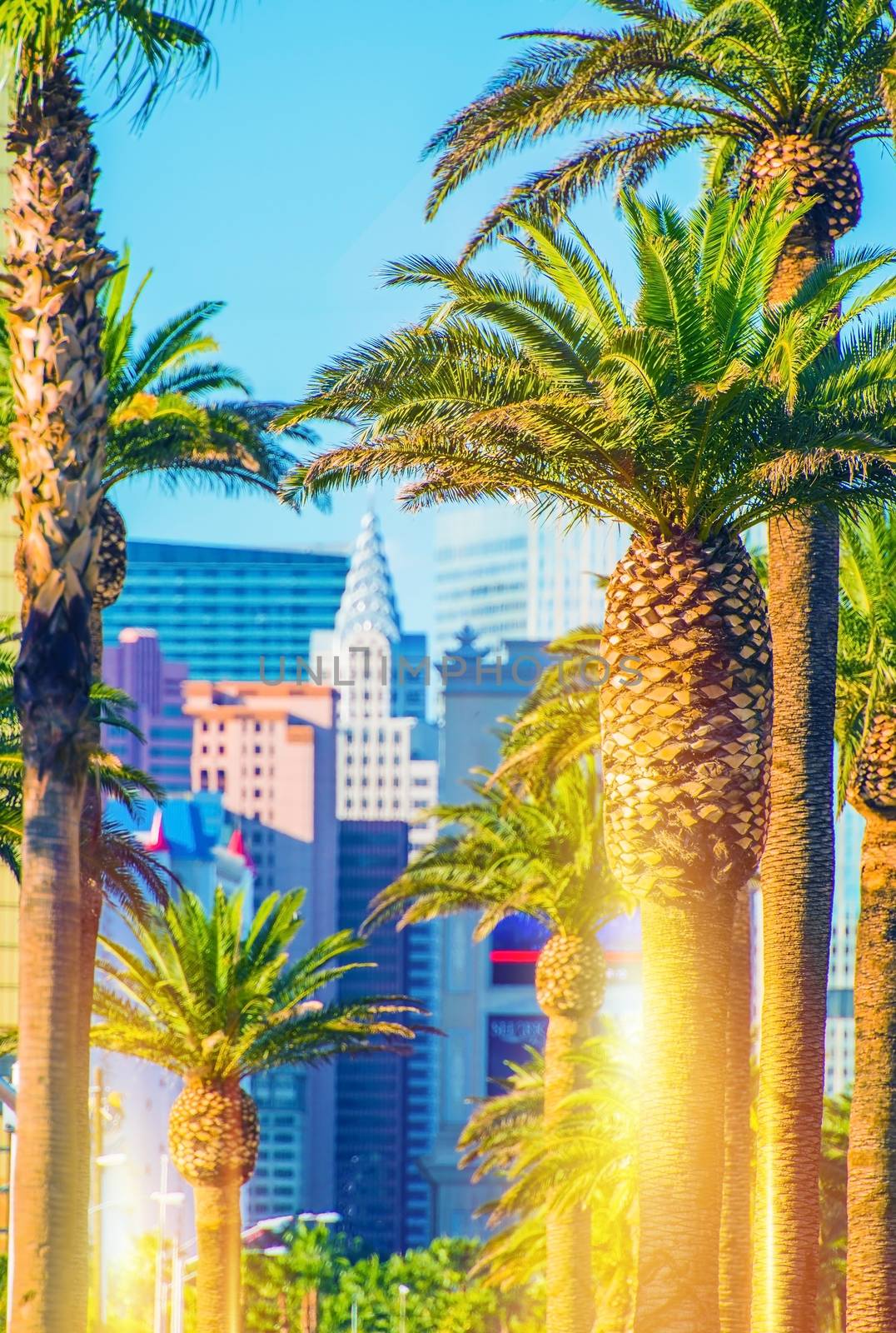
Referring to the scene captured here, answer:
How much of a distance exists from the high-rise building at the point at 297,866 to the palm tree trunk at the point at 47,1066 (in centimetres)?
16403

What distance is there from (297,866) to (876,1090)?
164340 millimetres

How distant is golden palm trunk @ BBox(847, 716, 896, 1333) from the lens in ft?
64.7

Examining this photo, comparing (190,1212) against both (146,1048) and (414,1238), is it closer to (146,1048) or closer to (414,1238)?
(414,1238)

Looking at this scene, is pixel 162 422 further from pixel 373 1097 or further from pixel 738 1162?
pixel 373 1097

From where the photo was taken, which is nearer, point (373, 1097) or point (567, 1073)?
point (567, 1073)

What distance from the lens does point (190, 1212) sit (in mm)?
124812

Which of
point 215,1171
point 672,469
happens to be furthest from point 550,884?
point 672,469

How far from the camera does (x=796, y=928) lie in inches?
693

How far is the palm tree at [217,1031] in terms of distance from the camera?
98.4 feet

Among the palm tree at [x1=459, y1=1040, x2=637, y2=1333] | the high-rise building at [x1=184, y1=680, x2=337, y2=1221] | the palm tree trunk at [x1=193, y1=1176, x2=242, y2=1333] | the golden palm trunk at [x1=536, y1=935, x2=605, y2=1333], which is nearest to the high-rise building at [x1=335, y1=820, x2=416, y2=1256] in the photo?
the high-rise building at [x1=184, y1=680, x2=337, y2=1221]

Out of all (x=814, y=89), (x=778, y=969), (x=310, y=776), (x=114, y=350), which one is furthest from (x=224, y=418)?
(x=310, y=776)

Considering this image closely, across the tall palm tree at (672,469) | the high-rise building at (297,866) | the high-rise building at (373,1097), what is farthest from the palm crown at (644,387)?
the high-rise building at (373,1097)

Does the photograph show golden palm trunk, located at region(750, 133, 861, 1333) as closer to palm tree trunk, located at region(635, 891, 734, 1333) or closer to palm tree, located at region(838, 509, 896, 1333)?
palm tree, located at region(838, 509, 896, 1333)

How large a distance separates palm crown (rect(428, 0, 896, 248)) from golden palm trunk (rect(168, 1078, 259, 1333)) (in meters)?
15.4
